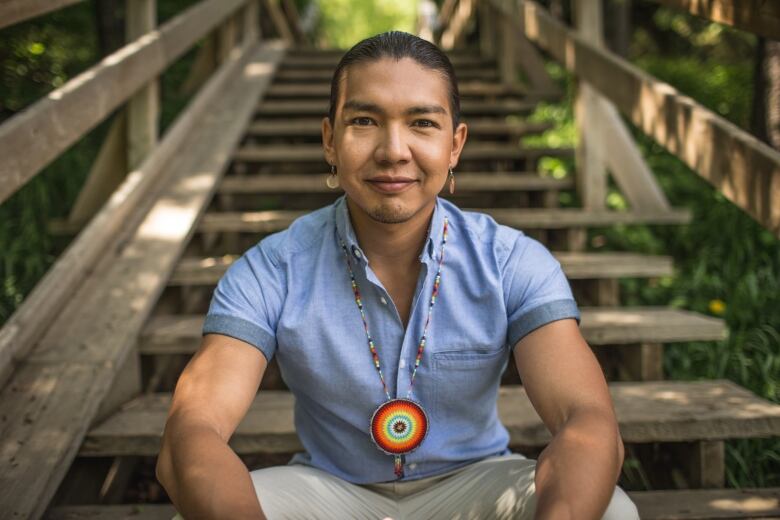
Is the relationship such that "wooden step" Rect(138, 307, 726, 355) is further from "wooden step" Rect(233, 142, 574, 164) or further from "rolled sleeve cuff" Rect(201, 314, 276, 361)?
"wooden step" Rect(233, 142, 574, 164)

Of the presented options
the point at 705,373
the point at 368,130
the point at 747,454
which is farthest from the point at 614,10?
the point at 368,130

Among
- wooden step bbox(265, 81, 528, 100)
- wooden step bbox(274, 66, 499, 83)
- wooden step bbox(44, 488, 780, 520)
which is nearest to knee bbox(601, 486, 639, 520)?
wooden step bbox(44, 488, 780, 520)

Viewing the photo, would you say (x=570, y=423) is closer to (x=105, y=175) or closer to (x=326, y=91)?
(x=105, y=175)

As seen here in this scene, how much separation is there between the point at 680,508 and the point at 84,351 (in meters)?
1.78

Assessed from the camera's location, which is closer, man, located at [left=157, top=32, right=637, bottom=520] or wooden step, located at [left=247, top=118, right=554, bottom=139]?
man, located at [left=157, top=32, right=637, bottom=520]

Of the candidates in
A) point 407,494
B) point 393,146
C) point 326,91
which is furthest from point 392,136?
point 326,91

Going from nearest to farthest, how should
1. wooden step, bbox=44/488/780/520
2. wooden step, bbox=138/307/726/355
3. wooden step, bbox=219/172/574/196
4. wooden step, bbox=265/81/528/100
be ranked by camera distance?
wooden step, bbox=44/488/780/520, wooden step, bbox=138/307/726/355, wooden step, bbox=219/172/574/196, wooden step, bbox=265/81/528/100

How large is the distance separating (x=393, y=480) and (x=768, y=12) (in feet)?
5.23

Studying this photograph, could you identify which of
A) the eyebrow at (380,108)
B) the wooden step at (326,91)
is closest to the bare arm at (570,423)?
the eyebrow at (380,108)

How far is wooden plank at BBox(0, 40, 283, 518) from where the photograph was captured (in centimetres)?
195

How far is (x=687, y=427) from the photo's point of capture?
2223mm

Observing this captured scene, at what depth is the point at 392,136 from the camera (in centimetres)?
174

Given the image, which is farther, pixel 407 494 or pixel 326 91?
pixel 326 91

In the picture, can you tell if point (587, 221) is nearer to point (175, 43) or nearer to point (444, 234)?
point (444, 234)
